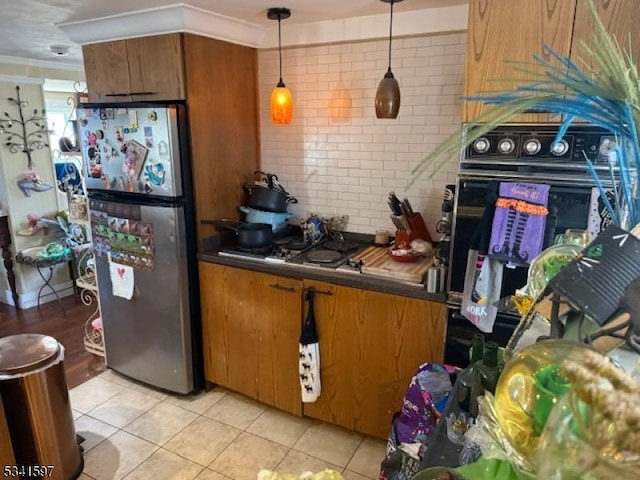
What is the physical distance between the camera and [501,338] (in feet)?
5.76

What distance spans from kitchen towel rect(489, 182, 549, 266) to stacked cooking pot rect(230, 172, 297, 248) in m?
1.27

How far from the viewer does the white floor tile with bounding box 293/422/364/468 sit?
221cm

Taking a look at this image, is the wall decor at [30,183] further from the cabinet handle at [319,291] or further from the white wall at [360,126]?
the cabinet handle at [319,291]

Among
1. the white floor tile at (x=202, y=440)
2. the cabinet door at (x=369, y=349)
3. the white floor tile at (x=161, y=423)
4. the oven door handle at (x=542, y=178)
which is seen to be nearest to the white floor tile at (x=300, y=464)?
the cabinet door at (x=369, y=349)

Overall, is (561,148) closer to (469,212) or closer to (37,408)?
(469,212)

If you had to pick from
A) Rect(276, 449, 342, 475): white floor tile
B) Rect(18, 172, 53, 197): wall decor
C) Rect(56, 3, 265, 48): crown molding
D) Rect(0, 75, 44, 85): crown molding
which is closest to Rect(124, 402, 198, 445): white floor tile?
Rect(276, 449, 342, 475): white floor tile

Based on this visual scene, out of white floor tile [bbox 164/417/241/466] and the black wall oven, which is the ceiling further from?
white floor tile [bbox 164/417/241/466]

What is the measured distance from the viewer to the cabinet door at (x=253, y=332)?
2.29m

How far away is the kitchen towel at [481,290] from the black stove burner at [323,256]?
2.36 feet

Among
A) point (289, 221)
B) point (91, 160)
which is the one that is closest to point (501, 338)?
point (289, 221)

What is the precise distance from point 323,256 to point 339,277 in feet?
0.77

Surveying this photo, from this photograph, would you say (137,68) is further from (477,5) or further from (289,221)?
(477,5)

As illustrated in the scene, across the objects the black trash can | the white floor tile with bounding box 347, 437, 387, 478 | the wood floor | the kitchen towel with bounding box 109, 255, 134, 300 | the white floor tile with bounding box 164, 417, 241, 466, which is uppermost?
the kitchen towel with bounding box 109, 255, 134, 300

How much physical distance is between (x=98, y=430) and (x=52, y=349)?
628mm
